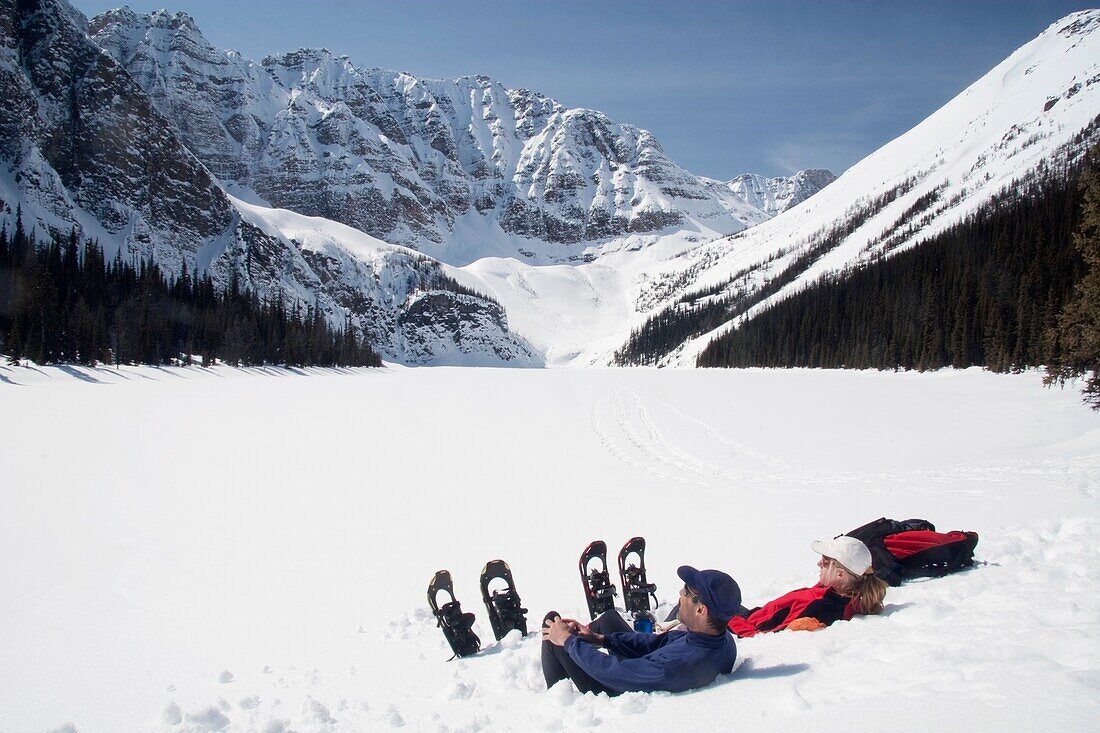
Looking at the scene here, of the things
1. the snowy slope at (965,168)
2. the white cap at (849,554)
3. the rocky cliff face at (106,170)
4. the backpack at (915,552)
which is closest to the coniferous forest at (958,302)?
the backpack at (915,552)

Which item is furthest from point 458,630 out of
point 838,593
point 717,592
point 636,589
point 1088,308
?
point 1088,308

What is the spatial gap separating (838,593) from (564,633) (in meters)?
2.11

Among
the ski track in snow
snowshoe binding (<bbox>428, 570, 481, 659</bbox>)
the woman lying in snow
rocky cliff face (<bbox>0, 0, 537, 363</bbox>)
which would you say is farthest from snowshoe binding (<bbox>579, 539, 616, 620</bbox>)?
rocky cliff face (<bbox>0, 0, 537, 363</bbox>)

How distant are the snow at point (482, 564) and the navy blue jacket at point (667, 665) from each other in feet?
0.35

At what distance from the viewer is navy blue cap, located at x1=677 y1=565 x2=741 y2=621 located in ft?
11.1

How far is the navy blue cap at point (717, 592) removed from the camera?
3.37 m

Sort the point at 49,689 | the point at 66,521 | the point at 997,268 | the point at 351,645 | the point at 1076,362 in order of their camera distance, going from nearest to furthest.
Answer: the point at 49,689, the point at 351,645, the point at 66,521, the point at 1076,362, the point at 997,268

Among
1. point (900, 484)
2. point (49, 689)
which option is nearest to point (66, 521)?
point (49, 689)

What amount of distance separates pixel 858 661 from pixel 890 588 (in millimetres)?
2081

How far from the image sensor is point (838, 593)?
4.27 metres

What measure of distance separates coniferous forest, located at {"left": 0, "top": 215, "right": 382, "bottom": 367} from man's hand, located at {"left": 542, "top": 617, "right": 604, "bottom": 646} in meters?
52.3

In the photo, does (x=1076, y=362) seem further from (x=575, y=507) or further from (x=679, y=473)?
(x=575, y=507)

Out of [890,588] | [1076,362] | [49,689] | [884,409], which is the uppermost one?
[1076,362]

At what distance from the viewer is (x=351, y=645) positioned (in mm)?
4875
